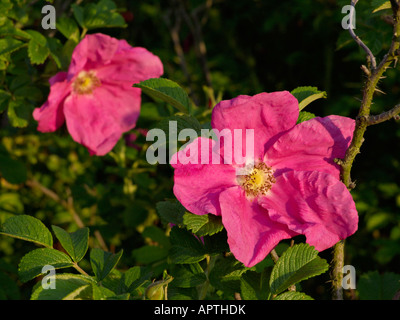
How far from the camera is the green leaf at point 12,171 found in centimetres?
196

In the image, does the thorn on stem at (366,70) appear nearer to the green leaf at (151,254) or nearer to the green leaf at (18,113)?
the green leaf at (151,254)

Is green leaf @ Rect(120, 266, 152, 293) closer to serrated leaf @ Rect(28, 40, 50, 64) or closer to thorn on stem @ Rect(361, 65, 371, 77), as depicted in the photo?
thorn on stem @ Rect(361, 65, 371, 77)

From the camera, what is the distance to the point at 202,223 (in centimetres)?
96

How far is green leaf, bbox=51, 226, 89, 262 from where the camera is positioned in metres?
1.07

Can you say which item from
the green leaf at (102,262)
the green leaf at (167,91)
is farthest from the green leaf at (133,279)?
the green leaf at (167,91)

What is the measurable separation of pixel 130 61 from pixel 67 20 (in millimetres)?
240

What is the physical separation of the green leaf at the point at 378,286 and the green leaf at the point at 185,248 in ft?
1.75

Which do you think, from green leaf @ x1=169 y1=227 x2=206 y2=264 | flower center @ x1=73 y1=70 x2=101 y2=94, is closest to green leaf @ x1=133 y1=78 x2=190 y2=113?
green leaf @ x1=169 y1=227 x2=206 y2=264

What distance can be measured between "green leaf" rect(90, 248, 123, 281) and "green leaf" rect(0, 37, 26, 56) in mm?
675

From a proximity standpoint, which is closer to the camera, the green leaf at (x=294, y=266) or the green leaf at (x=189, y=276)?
the green leaf at (x=294, y=266)

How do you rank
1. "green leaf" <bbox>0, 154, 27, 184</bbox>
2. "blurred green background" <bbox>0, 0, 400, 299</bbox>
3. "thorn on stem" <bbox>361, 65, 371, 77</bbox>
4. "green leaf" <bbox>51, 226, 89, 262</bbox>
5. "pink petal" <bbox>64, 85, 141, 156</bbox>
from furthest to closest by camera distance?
"green leaf" <bbox>0, 154, 27, 184</bbox>
"blurred green background" <bbox>0, 0, 400, 299</bbox>
"pink petal" <bbox>64, 85, 141, 156</bbox>
"green leaf" <bbox>51, 226, 89, 262</bbox>
"thorn on stem" <bbox>361, 65, 371, 77</bbox>

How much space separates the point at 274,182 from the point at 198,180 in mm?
195
